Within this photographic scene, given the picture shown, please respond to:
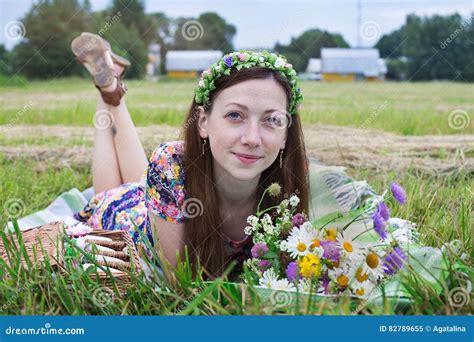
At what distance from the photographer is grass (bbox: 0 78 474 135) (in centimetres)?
357

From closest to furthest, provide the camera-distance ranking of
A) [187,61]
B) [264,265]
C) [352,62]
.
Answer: [264,265], [352,62], [187,61]

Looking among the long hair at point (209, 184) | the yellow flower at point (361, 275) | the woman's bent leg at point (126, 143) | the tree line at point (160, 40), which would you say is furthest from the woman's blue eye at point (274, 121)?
the tree line at point (160, 40)

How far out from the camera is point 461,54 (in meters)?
3.80

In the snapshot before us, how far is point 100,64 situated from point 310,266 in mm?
1442

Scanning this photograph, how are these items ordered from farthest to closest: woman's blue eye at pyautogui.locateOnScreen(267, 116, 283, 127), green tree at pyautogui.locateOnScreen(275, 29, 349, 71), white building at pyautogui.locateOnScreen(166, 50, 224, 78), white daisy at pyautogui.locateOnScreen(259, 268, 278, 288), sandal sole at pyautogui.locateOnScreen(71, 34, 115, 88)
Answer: white building at pyautogui.locateOnScreen(166, 50, 224, 78) < green tree at pyautogui.locateOnScreen(275, 29, 349, 71) < sandal sole at pyautogui.locateOnScreen(71, 34, 115, 88) < woman's blue eye at pyautogui.locateOnScreen(267, 116, 283, 127) < white daisy at pyautogui.locateOnScreen(259, 268, 278, 288)

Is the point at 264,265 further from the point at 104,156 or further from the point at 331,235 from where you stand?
the point at 104,156

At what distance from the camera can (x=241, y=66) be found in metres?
1.72

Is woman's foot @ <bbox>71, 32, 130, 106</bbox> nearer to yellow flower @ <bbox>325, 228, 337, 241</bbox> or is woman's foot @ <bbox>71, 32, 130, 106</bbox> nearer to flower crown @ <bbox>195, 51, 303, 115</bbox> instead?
flower crown @ <bbox>195, 51, 303, 115</bbox>

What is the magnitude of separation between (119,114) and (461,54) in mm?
2277

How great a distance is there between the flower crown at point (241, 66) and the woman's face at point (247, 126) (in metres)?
0.05

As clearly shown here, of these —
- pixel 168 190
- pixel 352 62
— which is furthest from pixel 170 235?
pixel 352 62

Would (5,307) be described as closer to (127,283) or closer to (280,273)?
(127,283)

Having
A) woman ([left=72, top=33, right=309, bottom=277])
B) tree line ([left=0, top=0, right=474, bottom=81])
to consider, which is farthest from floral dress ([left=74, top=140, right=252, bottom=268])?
tree line ([left=0, top=0, right=474, bottom=81])

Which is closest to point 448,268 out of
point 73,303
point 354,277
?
point 354,277
